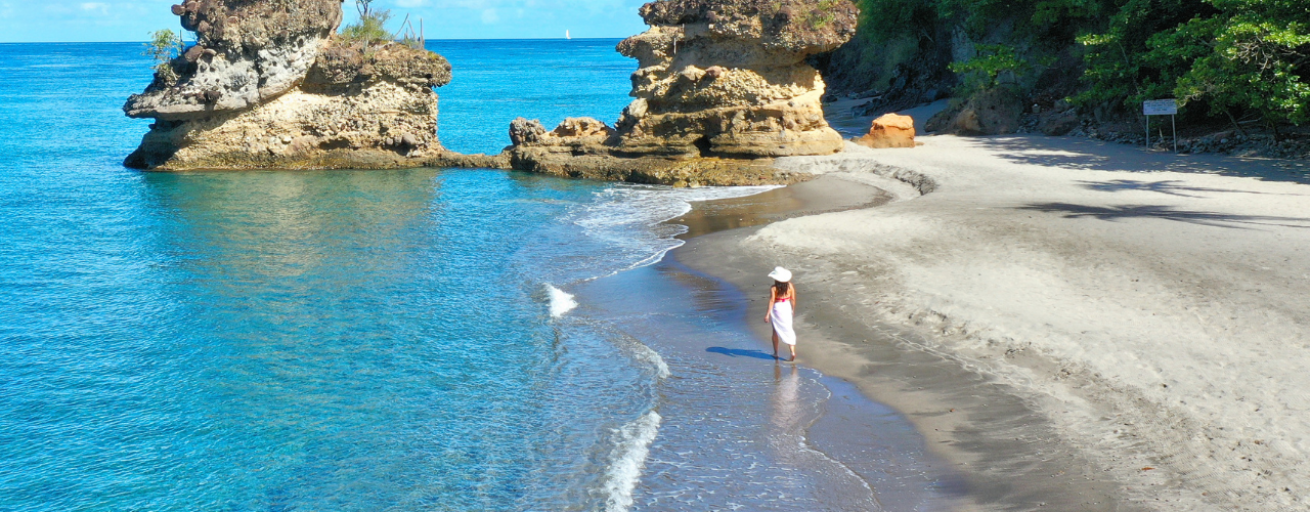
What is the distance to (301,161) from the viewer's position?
31328 millimetres

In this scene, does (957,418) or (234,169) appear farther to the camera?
(234,169)

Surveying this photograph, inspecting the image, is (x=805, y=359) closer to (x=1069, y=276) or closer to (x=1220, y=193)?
(x=1069, y=276)

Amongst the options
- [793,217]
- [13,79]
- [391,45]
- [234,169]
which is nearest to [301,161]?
[234,169]

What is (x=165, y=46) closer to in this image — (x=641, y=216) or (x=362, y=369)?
(x=641, y=216)

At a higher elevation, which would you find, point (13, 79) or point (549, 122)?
point (13, 79)

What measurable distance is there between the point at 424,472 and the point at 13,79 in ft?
322

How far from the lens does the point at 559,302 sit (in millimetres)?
14969

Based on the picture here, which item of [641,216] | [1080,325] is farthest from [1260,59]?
[1080,325]

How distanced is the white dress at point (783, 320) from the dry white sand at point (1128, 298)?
5.14 ft

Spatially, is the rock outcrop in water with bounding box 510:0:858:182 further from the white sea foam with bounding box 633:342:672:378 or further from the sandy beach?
the white sea foam with bounding box 633:342:672:378

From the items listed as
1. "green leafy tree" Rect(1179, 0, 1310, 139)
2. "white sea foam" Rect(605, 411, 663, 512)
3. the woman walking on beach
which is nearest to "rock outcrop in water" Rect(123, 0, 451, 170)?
"green leafy tree" Rect(1179, 0, 1310, 139)

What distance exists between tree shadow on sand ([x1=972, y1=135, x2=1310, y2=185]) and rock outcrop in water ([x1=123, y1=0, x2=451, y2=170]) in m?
17.5

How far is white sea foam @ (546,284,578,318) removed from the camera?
14.4 metres

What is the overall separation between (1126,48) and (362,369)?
935 inches
